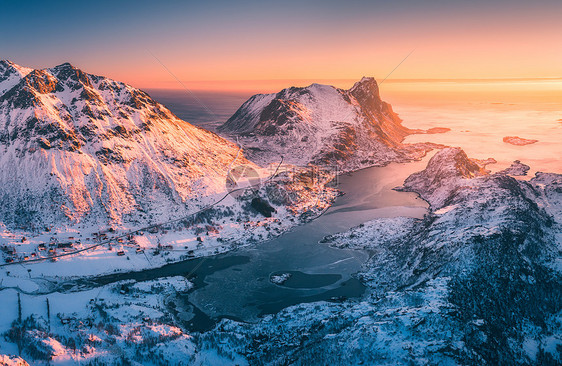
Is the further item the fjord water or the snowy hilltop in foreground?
the fjord water

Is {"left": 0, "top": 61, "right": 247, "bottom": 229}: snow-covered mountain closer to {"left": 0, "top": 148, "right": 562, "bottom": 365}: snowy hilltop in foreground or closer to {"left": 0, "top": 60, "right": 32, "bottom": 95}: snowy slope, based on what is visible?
{"left": 0, "top": 60, "right": 32, "bottom": 95}: snowy slope

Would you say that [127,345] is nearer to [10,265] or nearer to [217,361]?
[217,361]

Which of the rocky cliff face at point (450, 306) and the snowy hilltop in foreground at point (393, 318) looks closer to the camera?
the rocky cliff face at point (450, 306)

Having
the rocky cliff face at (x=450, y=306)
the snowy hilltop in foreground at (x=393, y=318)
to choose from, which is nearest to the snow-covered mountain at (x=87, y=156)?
the snowy hilltop in foreground at (x=393, y=318)

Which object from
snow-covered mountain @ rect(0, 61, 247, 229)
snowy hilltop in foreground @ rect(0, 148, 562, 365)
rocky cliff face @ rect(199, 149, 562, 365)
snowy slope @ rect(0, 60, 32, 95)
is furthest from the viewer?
snowy slope @ rect(0, 60, 32, 95)

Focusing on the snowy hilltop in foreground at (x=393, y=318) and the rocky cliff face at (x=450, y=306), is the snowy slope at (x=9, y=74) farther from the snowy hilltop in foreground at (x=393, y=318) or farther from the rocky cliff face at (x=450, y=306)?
the rocky cliff face at (x=450, y=306)

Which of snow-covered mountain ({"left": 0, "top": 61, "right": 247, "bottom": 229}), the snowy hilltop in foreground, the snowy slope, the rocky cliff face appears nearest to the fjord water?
the snowy hilltop in foreground

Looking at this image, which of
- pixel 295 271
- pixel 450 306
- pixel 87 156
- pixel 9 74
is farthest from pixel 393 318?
pixel 9 74

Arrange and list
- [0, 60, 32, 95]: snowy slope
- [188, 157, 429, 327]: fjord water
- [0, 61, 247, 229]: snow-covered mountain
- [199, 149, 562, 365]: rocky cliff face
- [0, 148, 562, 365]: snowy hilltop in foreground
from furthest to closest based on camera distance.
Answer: [0, 60, 32, 95]: snowy slope < [0, 61, 247, 229]: snow-covered mountain < [188, 157, 429, 327]: fjord water < [0, 148, 562, 365]: snowy hilltop in foreground < [199, 149, 562, 365]: rocky cliff face
